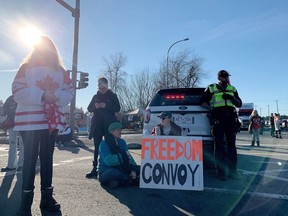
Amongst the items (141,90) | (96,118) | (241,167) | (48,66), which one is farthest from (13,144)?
(141,90)

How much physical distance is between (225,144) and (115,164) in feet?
6.87

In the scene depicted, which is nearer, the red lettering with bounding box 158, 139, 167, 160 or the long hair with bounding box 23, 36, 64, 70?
the long hair with bounding box 23, 36, 64, 70

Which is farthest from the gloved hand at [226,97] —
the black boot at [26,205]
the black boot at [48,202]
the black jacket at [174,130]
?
the black boot at [26,205]

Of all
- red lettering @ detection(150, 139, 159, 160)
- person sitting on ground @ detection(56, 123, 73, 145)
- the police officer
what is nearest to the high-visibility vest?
the police officer

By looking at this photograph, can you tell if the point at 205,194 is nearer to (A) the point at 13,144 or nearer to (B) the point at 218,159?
(B) the point at 218,159

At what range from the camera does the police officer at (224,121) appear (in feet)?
18.1

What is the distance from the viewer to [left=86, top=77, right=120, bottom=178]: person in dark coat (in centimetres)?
573

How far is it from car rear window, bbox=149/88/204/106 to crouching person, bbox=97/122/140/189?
123cm

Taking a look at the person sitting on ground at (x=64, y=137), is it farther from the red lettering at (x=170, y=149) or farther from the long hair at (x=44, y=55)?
the long hair at (x=44, y=55)

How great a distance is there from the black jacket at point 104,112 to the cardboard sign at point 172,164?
156 cm

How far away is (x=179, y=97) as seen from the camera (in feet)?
20.0

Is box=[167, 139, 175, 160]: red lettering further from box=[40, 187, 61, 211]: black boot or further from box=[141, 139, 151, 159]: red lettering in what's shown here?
box=[40, 187, 61, 211]: black boot

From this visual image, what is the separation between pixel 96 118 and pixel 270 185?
3318mm

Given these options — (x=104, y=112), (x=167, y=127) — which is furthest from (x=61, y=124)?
(x=167, y=127)
